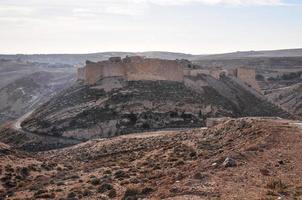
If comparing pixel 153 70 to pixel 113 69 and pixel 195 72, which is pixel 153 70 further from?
pixel 195 72

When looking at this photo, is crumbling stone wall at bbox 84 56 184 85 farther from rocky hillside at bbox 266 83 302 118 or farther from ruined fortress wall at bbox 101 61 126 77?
rocky hillside at bbox 266 83 302 118

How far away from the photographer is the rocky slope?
1969 cm

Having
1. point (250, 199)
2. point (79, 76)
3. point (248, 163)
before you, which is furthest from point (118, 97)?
point (250, 199)

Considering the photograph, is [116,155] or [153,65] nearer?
[116,155]

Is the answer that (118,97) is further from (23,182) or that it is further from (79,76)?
(23,182)

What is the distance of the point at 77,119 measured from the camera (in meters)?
58.4

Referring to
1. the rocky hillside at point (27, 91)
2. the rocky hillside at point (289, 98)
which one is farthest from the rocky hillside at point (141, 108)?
the rocky hillside at point (27, 91)

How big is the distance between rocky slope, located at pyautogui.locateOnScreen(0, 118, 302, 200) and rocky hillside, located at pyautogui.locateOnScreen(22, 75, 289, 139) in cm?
1855

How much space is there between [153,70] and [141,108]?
17.2ft

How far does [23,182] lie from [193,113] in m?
30.3

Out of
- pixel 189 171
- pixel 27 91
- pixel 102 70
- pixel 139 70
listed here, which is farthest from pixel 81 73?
pixel 27 91

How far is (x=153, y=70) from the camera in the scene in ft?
200

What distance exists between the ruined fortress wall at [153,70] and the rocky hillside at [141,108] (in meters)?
0.65

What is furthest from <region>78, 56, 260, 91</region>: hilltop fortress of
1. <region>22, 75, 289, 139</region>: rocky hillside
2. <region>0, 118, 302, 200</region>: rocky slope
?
<region>0, 118, 302, 200</region>: rocky slope
